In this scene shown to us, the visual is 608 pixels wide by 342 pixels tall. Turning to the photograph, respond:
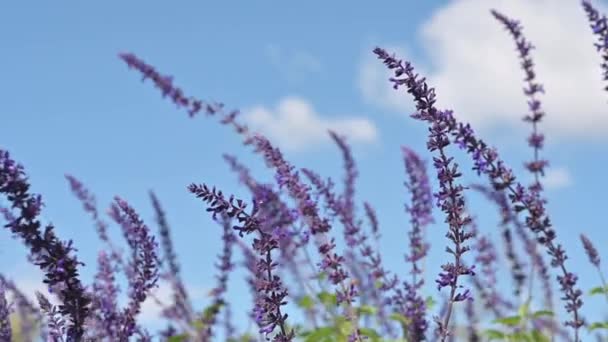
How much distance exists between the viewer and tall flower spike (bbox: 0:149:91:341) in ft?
14.1

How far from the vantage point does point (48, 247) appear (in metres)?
4.35

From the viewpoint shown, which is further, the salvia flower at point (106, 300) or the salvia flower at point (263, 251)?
the salvia flower at point (106, 300)

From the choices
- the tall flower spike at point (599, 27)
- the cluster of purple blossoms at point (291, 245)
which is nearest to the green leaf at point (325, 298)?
the cluster of purple blossoms at point (291, 245)

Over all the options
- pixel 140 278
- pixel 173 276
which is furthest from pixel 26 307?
pixel 140 278

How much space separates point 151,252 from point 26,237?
49.7 inches

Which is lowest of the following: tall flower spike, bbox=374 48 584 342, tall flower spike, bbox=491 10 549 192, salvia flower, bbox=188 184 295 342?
salvia flower, bbox=188 184 295 342

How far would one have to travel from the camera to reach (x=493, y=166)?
6.28 meters

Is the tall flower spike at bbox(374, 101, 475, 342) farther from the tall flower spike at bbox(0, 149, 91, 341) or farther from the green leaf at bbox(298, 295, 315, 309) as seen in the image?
the green leaf at bbox(298, 295, 315, 309)

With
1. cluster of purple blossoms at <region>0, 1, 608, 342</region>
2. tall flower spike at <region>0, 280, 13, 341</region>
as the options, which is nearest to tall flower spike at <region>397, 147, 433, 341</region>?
cluster of purple blossoms at <region>0, 1, 608, 342</region>

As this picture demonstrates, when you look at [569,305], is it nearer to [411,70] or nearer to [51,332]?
[411,70]

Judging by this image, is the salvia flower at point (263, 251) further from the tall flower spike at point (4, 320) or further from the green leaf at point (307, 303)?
the green leaf at point (307, 303)

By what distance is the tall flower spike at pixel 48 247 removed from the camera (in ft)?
A: 14.1

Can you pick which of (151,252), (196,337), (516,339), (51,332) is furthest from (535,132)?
(51,332)

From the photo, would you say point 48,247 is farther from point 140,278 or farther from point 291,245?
point 291,245
